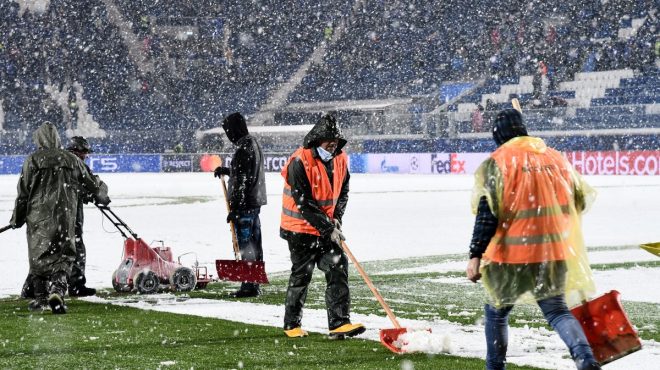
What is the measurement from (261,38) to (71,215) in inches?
1942

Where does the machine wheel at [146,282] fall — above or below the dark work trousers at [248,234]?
below

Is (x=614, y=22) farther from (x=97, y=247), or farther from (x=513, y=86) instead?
(x=97, y=247)

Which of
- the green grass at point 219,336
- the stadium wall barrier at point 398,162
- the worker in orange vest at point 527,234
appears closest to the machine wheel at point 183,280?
the green grass at point 219,336

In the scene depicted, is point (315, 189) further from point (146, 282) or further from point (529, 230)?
point (146, 282)

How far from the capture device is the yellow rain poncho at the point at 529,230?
5004mm

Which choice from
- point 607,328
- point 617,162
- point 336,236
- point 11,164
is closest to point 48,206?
point 336,236

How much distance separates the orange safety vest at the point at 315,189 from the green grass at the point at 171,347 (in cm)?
81

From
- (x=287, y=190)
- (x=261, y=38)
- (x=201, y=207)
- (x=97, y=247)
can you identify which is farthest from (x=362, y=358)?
(x=261, y=38)

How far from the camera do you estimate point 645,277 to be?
1146 centimetres

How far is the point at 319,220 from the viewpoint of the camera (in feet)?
23.5

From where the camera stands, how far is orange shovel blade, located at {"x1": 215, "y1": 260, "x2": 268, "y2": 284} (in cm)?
973

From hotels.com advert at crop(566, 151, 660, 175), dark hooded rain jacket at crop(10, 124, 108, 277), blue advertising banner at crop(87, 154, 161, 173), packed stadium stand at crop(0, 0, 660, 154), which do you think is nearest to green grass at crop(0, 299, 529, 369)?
dark hooded rain jacket at crop(10, 124, 108, 277)

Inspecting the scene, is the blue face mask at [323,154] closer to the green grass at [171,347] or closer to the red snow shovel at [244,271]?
the green grass at [171,347]

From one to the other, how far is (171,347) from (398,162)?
122ft
